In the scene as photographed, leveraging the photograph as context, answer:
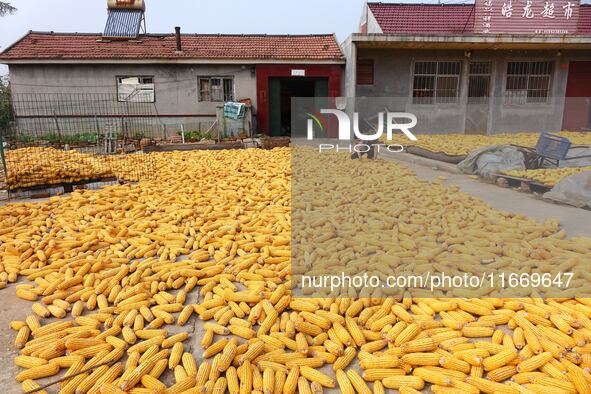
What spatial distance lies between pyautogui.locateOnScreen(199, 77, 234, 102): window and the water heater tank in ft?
20.6

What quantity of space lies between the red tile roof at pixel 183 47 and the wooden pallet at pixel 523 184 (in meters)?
10.3

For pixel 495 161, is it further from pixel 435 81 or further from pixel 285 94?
pixel 285 94

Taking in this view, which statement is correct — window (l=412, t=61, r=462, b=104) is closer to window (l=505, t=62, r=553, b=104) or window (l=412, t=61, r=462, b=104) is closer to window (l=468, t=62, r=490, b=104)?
window (l=468, t=62, r=490, b=104)

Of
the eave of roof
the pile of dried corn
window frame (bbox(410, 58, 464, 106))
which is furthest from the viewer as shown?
window frame (bbox(410, 58, 464, 106))

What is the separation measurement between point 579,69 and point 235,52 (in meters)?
13.6

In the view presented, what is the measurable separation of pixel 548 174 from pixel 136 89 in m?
13.8

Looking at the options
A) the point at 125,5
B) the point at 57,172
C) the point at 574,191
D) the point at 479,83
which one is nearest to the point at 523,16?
the point at 479,83

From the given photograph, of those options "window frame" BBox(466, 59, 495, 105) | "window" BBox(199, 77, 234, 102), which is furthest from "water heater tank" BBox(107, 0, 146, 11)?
"window frame" BBox(466, 59, 495, 105)

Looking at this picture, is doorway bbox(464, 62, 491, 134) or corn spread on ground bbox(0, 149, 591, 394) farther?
doorway bbox(464, 62, 491, 134)

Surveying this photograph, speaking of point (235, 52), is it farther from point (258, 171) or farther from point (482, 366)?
point (482, 366)

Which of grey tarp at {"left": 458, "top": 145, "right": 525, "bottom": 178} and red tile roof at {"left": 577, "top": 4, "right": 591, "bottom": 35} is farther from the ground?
red tile roof at {"left": 577, "top": 4, "right": 591, "bottom": 35}

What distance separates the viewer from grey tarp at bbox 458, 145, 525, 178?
22.0 ft

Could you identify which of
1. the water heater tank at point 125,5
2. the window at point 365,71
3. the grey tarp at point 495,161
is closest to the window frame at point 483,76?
the window at point 365,71

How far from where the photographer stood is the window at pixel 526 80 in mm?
16016
